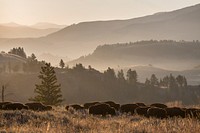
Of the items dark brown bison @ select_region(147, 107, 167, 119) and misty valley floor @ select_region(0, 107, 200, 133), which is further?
dark brown bison @ select_region(147, 107, 167, 119)

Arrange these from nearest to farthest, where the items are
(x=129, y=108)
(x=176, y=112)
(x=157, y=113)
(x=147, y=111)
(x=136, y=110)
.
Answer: (x=157, y=113), (x=176, y=112), (x=147, y=111), (x=136, y=110), (x=129, y=108)

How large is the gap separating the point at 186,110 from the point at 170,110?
1.26 metres

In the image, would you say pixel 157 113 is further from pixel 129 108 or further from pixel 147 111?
pixel 129 108

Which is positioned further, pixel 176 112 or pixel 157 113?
pixel 176 112

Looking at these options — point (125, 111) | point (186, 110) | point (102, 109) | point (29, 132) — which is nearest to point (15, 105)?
point (102, 109)

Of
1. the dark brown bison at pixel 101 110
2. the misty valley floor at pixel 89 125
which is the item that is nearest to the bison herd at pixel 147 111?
the dark brown bison at pixel 101 110

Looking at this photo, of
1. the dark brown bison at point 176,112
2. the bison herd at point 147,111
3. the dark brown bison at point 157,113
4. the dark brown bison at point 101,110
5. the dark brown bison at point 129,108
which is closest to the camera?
the dark brown bison at point 157,113

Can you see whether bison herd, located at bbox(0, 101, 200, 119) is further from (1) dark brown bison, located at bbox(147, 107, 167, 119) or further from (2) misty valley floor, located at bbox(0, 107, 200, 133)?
(2) misty valley floor, located at bbox(0, 107, 200, 133)

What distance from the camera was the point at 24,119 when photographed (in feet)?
67.7

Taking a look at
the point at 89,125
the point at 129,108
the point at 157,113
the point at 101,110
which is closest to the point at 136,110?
the point at 101,110

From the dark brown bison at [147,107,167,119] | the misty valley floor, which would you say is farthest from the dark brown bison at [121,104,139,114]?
the misty valley floor

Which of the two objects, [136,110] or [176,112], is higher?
[136,110]

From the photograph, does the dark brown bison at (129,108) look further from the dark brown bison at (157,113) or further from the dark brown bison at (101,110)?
the dark brown bison at (157,113)

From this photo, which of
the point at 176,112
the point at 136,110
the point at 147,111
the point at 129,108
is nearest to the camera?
the point at 176,112
